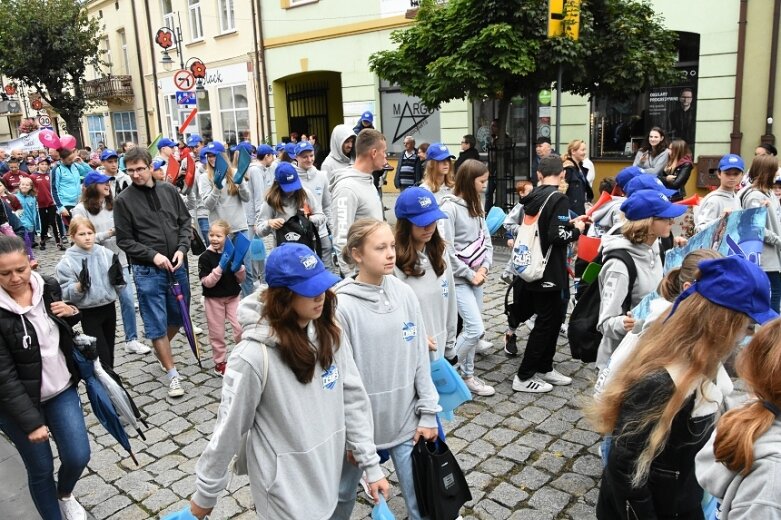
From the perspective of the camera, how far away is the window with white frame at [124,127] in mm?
29578

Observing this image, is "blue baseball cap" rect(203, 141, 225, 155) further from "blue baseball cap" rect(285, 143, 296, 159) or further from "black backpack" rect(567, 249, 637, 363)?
"black backpack" rect(567, 249, 637, 363)

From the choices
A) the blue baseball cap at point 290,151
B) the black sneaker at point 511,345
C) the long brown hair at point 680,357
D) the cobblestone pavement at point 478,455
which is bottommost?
the cobblestone pavement at point 478,455

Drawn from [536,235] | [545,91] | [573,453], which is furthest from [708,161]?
[573,453]

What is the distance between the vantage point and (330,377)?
260 cm

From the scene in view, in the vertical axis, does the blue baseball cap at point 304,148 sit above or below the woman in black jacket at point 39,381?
above

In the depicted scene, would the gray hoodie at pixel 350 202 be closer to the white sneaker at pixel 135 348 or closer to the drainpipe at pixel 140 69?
the white sneaker at pixel 135 348

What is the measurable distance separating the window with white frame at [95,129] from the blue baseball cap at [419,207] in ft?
106

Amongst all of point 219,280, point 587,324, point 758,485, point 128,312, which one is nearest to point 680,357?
point 758,485

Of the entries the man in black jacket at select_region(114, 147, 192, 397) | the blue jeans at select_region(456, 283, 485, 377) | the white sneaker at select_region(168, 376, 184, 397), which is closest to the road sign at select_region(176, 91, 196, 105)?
the man in black jacket at select_region(114, 147, 192, 397)

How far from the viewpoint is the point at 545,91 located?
11047 millimetres

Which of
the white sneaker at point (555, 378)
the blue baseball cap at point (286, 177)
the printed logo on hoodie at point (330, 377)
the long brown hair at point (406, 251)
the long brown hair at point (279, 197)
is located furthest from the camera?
the long brown hair at point (279, 197)

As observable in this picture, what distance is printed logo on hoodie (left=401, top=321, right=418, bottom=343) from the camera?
9.96ft

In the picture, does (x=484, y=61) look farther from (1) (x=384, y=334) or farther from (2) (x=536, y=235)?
(1) (x=384, y=334)

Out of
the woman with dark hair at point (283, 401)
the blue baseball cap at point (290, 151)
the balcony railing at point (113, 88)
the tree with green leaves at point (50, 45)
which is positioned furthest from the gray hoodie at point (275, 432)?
the balcony railing at point (113, 88)
